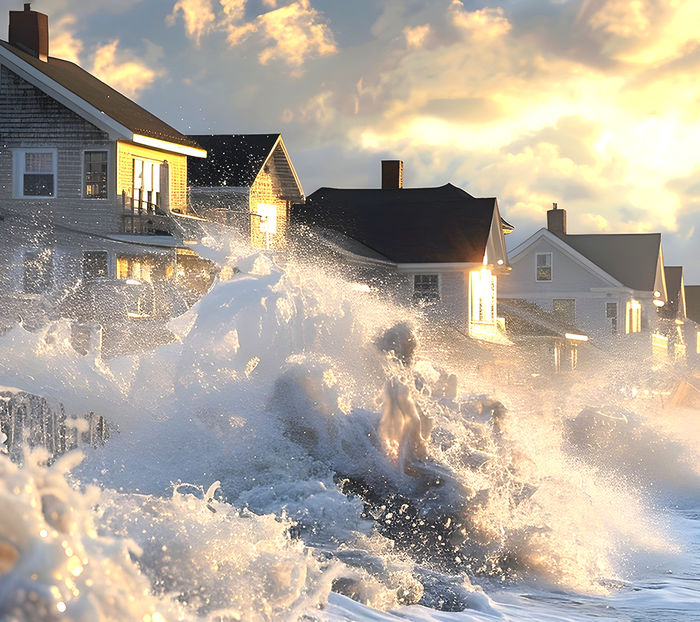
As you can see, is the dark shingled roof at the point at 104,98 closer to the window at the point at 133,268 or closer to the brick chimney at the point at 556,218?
the window at the point at 133,268

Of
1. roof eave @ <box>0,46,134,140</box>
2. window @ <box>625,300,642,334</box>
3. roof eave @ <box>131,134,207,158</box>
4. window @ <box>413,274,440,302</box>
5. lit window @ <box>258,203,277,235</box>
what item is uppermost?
roof eave @ <box>0,46,134,140</box>

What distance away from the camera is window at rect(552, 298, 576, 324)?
54.0 metres

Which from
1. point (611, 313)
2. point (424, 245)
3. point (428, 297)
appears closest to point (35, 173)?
point (428, 297)

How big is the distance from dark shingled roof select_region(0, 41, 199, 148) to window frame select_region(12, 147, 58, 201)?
1801mm

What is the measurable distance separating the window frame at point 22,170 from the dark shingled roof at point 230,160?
5.56 meters

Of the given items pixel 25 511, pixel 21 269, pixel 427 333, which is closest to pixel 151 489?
pixel 25 511

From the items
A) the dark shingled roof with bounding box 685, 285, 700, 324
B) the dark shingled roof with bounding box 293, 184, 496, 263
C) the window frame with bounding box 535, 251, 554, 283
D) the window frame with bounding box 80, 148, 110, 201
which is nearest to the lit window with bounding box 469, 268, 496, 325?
the dark shingled roof with bounding box 293, 184, 496, 263

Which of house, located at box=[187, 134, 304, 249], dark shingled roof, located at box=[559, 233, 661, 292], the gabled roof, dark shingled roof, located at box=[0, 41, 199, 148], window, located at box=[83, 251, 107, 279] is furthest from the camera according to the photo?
the gabled roof

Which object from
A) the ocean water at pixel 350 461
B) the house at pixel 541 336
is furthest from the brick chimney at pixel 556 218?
the ocean water at pixel 350 461

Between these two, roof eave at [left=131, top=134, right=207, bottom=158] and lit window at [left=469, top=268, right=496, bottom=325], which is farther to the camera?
lit window at [left=469, top=268, right=496, bottom=325]

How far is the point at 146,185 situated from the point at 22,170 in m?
3.28

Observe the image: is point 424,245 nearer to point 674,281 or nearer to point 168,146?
point 168,146

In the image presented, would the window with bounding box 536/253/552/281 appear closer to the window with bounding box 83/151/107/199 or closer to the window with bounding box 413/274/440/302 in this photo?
the window with bounding box 413/274/440/302

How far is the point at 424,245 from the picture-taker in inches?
1566
